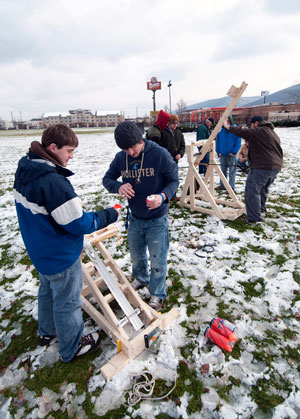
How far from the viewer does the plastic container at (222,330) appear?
242cm

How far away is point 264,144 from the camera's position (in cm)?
451

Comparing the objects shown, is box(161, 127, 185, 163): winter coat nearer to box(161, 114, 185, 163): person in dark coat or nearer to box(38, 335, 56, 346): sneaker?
box(161, 114, 185, 163): person in dark coat

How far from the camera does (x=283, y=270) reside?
3.46 metres

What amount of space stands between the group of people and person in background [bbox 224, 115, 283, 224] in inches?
109

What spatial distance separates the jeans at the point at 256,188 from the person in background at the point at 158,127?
2166mm

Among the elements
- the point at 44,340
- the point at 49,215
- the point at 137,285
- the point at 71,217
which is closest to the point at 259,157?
the point at 137,285

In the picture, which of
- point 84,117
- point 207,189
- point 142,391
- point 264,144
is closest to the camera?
point 142,391

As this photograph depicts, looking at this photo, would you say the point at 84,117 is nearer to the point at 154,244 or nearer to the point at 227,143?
the point at 227,143

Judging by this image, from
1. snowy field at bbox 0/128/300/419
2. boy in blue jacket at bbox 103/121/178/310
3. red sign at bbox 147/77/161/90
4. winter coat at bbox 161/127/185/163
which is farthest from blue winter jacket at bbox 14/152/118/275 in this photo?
red sign at bbox 147/77/161/90

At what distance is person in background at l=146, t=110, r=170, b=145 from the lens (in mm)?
5220

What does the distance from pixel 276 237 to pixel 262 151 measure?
5.53ft

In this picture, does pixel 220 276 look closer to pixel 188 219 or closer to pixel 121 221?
pixel 188 219

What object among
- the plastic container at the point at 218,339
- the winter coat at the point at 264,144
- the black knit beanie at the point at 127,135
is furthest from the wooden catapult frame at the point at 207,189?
the plastic container at the point at 218,339

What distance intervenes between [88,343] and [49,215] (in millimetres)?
1488
